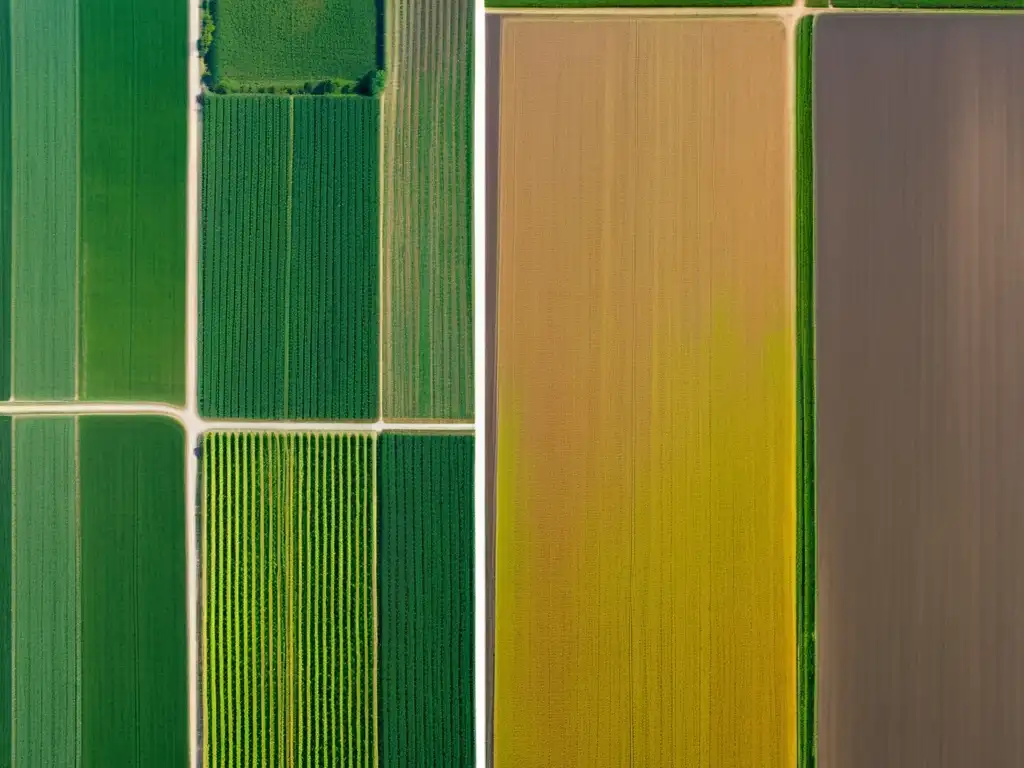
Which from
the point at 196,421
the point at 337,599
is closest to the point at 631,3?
the point at 196,421

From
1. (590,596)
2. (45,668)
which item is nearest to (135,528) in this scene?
A: (45,668)

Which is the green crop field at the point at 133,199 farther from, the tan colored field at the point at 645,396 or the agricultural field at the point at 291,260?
the tan colored field at the point at 645,396

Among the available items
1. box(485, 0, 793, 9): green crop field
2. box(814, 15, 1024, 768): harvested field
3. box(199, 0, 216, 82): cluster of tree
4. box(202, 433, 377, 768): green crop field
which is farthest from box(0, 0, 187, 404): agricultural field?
box(814, 15, 1024, 768): harvested field

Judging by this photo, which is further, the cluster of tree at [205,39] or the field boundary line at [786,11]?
the cluster of tree at [205,39]

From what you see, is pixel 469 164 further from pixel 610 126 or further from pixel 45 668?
pixel 45 668

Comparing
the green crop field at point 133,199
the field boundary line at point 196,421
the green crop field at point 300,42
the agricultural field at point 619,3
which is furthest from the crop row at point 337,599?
the agricultural field at point 619,3

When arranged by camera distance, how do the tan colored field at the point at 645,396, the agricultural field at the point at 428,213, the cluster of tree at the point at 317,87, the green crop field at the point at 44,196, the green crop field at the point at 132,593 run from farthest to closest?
the cluster of tree at the point at 317,87 → the green crop field at the point at 44,196 → the agricultural field at the point at 428,213 → the green crop field at the point at 132,593 → the tan colored field at the point at 645,396
